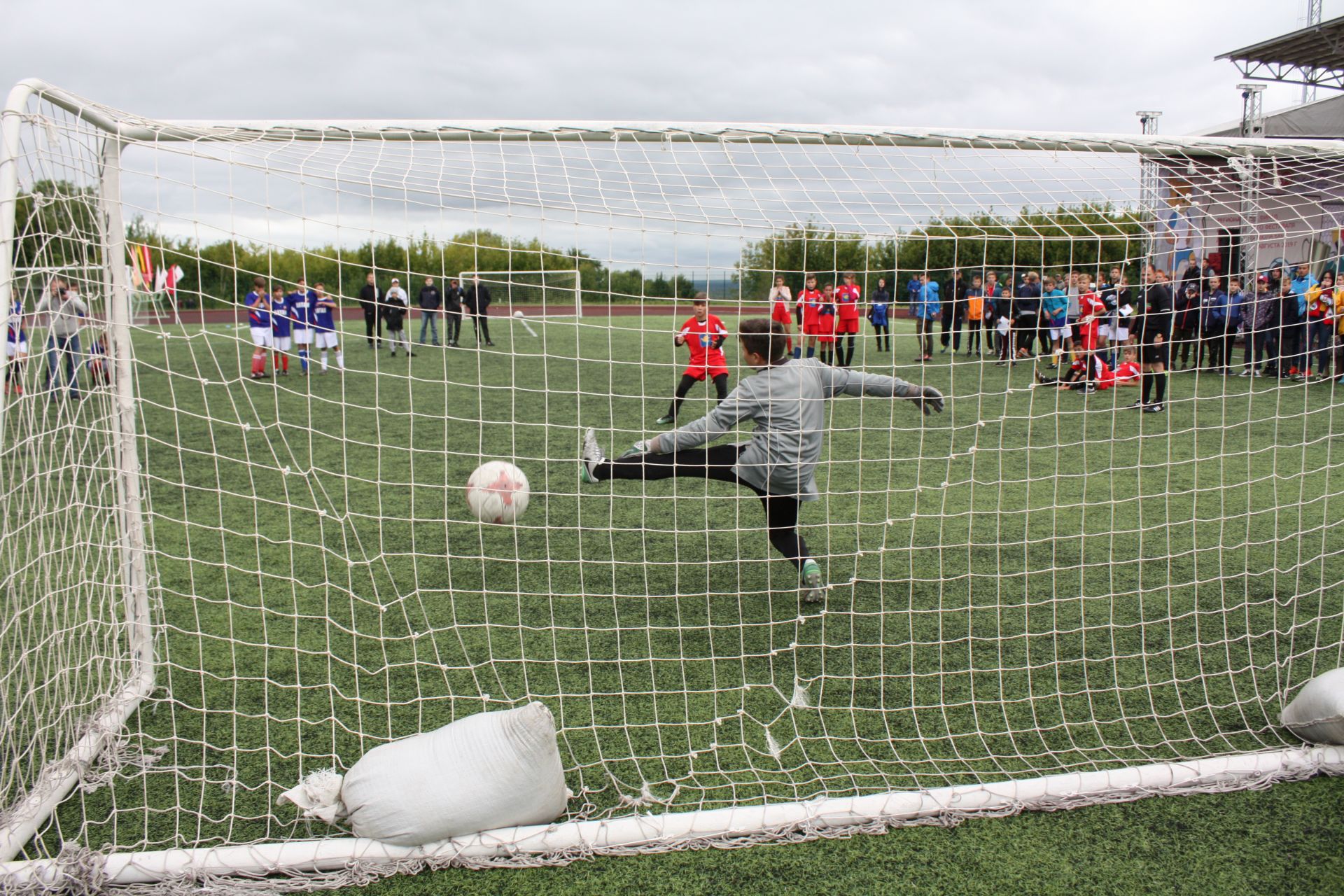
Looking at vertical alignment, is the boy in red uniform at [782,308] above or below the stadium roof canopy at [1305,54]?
below

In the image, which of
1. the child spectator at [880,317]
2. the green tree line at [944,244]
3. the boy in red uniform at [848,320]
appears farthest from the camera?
the child spectator at [880,317]

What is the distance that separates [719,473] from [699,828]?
1.96 m

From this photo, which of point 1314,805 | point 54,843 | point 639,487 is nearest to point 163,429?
point 639,487

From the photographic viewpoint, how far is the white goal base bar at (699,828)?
2.68 meters

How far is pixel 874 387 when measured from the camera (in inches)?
167

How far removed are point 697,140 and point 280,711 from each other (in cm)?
287

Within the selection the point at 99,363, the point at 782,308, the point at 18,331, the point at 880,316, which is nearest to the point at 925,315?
the point at 782,308

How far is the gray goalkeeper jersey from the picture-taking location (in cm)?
420

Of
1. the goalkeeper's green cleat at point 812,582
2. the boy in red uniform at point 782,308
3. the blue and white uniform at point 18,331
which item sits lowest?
the goalkeeper's green cleat at point 812,582

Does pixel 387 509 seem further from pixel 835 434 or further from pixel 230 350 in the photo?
pixel 230 350

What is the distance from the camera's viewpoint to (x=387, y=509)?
6.89 metres

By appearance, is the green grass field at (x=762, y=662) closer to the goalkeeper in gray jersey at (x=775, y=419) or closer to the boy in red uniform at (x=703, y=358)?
the goalkeeper in gray jersey at (x=775, y=419)

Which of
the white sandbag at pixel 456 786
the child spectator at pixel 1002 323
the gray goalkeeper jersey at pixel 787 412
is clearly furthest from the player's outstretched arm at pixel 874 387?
the child spectator at pixel 1002 323

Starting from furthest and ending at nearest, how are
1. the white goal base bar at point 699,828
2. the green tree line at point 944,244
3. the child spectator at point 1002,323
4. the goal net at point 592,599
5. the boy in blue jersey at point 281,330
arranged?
the boy in blue jersey at point 281,330
the child spectator at point 1002,323
the green tree line at point 944,244
the goal net at point 592,599
the white goal base bar at point 699,828
